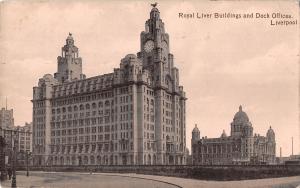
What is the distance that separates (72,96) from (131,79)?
68.2 feet

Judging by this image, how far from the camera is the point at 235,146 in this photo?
16325 centimetres

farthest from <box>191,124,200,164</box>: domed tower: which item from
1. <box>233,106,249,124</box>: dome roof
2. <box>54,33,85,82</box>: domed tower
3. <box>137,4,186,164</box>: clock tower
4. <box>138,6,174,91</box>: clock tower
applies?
<box>138,6,174,91</box>: clock tower

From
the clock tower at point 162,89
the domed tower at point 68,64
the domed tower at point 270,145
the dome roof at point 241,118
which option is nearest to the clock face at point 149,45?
the clock tower at point 162,89

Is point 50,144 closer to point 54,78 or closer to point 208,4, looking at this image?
point 54,78

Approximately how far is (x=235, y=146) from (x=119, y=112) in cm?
7965

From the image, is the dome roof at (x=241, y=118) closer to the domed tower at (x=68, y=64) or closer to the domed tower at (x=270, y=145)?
the domed tower at (x=270, y=145)

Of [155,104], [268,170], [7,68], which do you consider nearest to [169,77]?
[155,104]

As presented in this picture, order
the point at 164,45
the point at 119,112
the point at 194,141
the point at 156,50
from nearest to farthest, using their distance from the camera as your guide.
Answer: the point at 119,112, the point at 156,50, the point at 164,45, the point at 194,141

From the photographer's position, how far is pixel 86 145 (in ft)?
336

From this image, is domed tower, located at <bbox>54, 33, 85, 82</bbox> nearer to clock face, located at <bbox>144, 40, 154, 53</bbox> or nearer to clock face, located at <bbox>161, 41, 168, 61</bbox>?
clock face, located at <bbox>144, 40, 154, 53</bbox>

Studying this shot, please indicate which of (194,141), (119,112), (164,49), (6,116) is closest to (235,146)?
(194,141)

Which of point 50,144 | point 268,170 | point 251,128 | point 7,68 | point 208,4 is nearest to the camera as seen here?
point 208,4

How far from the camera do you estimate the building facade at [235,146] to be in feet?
528

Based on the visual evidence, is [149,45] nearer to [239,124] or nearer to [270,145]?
[239,124]
